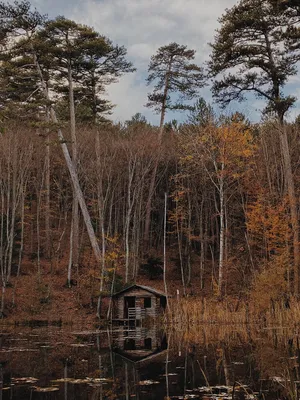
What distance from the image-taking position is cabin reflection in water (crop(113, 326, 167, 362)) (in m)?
13.8

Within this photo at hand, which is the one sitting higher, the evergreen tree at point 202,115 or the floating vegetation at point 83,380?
the evergreen tree at point 202,115

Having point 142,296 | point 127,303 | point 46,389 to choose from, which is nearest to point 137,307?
point 142,296

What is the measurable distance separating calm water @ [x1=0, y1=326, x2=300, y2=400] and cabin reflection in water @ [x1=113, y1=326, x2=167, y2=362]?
3 centimetres

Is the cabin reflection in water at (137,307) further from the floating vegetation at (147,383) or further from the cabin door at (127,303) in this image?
the floating vegetation at (147,383)

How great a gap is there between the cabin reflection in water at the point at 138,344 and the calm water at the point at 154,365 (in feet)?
0.10

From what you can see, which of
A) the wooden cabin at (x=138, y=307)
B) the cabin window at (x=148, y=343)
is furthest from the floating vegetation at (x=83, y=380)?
the wooden cabin at (x=138, y=307)

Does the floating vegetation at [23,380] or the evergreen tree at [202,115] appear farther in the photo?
the evergreen tree at [202,115]

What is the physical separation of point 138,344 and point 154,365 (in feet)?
14.6

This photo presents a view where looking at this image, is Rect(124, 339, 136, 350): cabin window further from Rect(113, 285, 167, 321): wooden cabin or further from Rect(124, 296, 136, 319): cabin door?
Rect(124, 296, 136, 319): cabin door

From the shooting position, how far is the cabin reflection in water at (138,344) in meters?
13.8

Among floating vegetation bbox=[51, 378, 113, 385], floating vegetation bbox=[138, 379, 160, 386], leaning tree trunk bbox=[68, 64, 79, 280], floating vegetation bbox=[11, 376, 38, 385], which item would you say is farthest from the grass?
floating vegetation bbox=[11, 376, 38, 385]

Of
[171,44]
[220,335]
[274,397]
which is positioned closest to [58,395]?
[274,397]

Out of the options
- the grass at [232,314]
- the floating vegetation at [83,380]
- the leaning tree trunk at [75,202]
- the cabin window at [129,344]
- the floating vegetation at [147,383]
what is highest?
the leaning tree trunk at [75,202]

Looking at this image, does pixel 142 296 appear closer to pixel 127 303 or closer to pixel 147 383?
pixel 127 303
